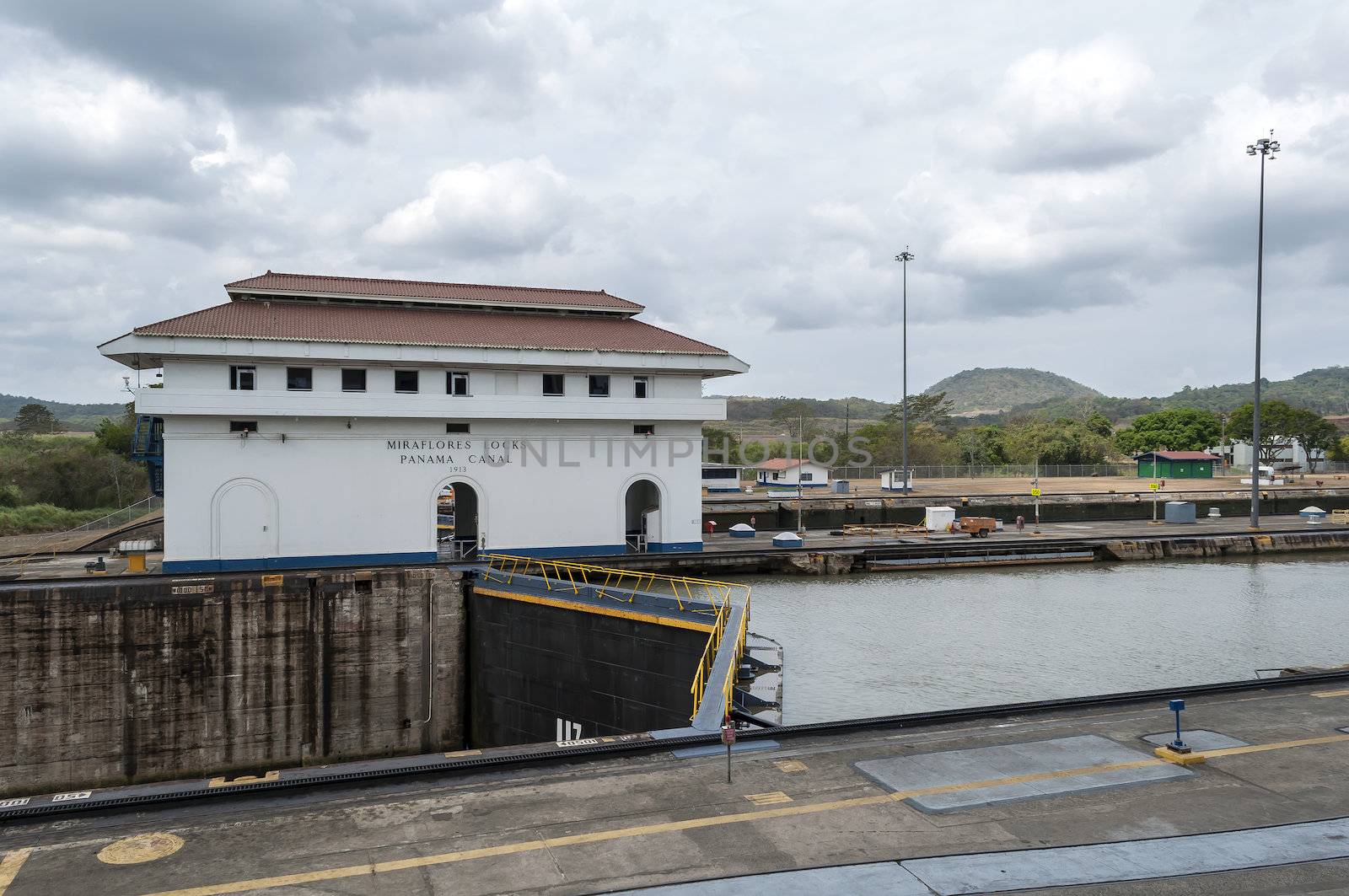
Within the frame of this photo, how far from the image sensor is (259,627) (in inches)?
997

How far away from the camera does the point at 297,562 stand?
34.0m

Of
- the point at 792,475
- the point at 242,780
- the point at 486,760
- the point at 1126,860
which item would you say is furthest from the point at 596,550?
the point at 792,475

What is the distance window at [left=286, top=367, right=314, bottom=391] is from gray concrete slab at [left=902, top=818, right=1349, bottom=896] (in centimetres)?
3045

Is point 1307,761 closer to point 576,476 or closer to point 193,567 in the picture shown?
point 576,476

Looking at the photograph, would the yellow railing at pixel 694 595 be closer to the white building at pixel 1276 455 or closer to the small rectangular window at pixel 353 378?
the small rectangular window at pixel 353 378

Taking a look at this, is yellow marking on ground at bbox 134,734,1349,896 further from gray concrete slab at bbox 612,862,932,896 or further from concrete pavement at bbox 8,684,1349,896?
gray concrete slab at bbox 612,862,932,896

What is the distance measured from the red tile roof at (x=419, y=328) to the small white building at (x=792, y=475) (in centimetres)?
4487

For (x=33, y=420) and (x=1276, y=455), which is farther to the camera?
(x=33, y=420)

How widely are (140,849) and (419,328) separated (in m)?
28.8

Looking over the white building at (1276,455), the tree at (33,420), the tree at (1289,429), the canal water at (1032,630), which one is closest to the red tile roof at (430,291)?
the canal water at (1032,630)

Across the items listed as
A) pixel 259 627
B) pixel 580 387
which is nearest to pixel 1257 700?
pixel 259 627

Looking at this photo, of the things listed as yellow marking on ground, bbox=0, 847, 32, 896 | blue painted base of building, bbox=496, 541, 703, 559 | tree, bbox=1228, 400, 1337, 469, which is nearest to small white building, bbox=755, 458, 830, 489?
blue painted base of building, bbox=496, 541, 703, 559

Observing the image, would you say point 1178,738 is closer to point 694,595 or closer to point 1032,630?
point 1032,630

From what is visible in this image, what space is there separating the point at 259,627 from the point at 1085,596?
31335 millimetres
